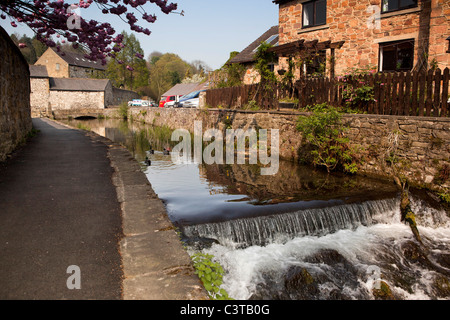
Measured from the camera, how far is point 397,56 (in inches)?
486

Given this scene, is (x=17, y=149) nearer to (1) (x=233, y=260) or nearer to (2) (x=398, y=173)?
(1) (x=233, y=260)

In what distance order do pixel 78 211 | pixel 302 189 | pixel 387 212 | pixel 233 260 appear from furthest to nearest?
1. pixel 302 189
2. pixel 387 212
3. pixel 233 260
4. pixel 78 211

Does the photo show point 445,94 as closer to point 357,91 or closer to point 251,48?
point 357,91

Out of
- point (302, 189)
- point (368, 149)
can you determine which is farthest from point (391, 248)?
point (368, 149)

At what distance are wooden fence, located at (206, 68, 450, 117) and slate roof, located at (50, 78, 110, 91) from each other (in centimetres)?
4709

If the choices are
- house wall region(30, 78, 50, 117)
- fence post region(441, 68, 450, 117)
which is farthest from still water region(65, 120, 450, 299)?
house wall region(30, 78, 50, 117)

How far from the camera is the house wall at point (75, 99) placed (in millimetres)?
49062

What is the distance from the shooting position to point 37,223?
372 centimetres

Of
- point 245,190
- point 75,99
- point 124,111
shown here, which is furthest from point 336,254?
point 75,99

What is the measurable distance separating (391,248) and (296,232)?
1.62 m

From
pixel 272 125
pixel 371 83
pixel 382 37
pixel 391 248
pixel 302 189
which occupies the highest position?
pixel 382 37

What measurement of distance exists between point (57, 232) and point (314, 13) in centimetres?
1528

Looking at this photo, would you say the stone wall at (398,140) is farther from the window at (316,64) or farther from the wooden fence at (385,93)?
the window at (316,64)

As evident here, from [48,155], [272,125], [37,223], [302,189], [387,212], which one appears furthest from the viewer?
[272,125]
